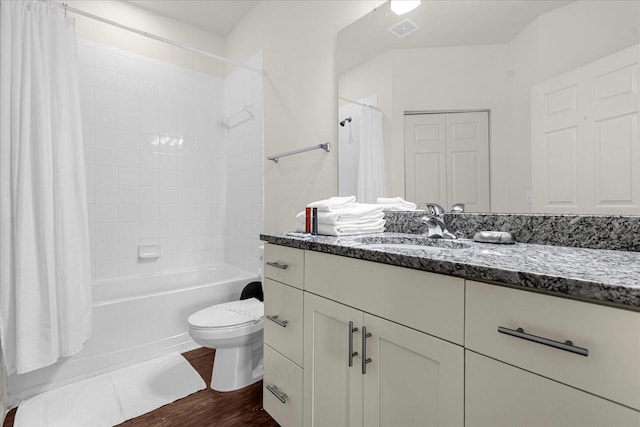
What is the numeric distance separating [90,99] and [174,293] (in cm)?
160

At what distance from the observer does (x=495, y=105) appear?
1.24 m

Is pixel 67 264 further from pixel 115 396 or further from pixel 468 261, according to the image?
pixel 468 261

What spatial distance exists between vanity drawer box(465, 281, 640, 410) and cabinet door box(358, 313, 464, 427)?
0.30 feet

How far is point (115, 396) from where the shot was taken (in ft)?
5.35

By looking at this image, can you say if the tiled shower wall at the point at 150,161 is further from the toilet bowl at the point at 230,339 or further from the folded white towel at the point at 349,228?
the folded white towel at the point at 349,228

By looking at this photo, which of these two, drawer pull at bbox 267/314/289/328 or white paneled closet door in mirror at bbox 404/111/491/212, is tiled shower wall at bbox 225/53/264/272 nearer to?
drawer pull at bbox 267/314/289/328

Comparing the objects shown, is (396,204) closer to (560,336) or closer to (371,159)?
(371,159)

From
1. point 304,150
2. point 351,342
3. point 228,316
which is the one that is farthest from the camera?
point 304,150

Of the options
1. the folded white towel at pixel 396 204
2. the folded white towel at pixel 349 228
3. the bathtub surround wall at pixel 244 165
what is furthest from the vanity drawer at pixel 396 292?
the bathtub surround wall at pixel 244 165

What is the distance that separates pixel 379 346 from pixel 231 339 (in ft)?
3.33

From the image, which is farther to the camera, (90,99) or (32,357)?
(90,99)

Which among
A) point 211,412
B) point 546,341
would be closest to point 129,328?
point 211,412

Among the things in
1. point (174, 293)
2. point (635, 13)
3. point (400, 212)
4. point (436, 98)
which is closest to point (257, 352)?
point (174, 293)

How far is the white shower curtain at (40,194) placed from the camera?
1487 millimetres
